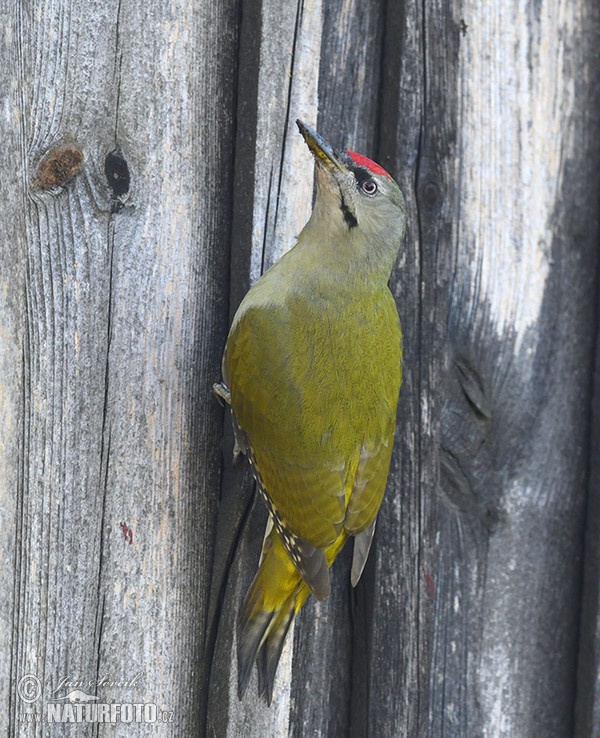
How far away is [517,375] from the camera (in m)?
2.27

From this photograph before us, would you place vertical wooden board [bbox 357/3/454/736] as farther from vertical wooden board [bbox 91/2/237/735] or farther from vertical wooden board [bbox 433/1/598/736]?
vertical wooden board [bbox 91/2/237/735]

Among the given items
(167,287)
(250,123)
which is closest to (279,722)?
(167,287)

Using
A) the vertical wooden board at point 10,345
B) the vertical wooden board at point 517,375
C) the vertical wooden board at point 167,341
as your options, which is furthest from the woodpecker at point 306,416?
the vertical wooden board at point 10,345

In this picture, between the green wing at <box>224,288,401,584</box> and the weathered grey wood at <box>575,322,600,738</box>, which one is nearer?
the green wing at <box>224,288,401,584</box>

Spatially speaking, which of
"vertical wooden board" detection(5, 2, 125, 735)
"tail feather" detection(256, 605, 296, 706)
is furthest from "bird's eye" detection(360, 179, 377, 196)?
"tail feather" detection(256, 605, 296, 706)

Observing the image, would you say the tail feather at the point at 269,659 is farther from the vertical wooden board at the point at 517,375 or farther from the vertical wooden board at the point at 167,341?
the vertical wooden board at the point at 517,375

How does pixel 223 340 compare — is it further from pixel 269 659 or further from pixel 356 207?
pixel 269 659

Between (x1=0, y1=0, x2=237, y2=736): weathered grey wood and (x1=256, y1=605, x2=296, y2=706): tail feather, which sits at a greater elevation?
(x1=0, y1=0, x2=237, y2=736): weathered grey wood

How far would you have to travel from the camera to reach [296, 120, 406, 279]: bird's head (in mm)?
2080

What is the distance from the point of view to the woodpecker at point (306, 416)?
6.45ft

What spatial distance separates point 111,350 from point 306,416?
1.57ft

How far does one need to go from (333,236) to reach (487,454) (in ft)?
2.27

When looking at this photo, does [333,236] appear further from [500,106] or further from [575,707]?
[575,707]

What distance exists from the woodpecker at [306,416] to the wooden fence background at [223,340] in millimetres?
59
